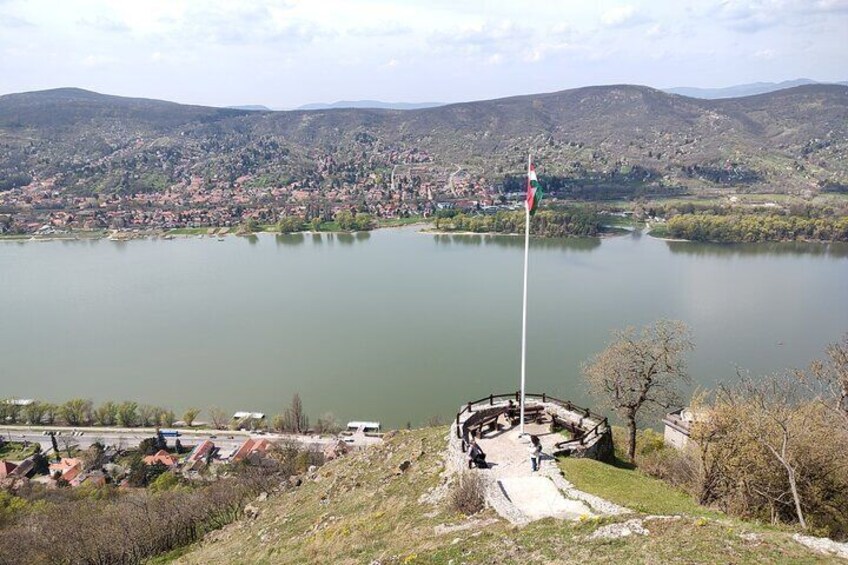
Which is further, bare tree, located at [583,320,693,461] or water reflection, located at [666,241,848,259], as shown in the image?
water reflection, located at [666,241,848,259]

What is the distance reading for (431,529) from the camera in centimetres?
1159

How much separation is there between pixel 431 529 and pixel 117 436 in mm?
35252

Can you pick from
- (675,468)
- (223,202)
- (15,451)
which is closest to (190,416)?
(15,451)

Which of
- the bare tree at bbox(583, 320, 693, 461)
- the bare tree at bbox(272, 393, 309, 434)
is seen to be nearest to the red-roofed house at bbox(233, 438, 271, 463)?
the bare tree at bbox(272, 393, 309, 434)

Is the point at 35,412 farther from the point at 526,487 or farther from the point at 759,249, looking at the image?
the point at 759,249

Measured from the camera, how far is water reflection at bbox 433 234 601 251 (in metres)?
92.0

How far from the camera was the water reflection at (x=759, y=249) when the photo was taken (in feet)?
273

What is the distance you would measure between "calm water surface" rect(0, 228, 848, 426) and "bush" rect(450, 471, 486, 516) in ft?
72.8

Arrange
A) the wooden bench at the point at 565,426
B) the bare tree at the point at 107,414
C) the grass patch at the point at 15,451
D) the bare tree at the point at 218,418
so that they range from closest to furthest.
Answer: the wooden bench at the point at 565,426
the grass patch at the point at 15,451
the bare tree at the point at 218,418
the bare tree at the point at 107,414

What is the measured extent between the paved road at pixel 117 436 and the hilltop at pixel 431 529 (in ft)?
58.0

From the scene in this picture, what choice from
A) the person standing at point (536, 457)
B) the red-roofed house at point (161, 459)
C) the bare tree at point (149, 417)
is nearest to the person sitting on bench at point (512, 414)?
the person standing at point (536, 457)

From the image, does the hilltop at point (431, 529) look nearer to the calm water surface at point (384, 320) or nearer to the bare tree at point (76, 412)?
the calm water surface at point (384, 320)

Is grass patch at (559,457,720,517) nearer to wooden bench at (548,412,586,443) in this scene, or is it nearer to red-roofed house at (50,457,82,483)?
wooden bench at (548,412,586,443)

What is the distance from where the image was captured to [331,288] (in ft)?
222
